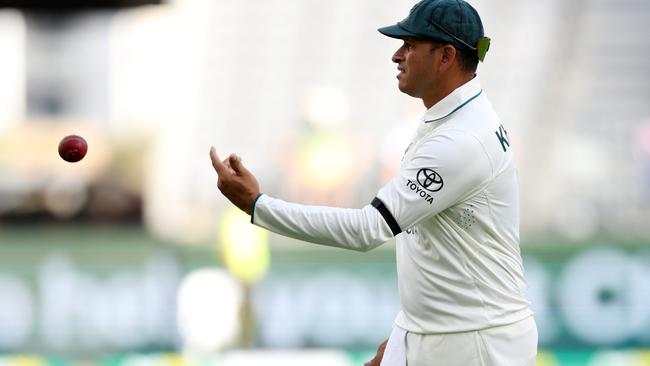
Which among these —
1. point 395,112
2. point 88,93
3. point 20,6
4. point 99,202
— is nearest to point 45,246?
point 99,202

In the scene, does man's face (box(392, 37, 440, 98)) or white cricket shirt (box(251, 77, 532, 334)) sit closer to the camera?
white cricket shirt (box(251, 77, 532, 334))

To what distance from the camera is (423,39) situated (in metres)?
2.95

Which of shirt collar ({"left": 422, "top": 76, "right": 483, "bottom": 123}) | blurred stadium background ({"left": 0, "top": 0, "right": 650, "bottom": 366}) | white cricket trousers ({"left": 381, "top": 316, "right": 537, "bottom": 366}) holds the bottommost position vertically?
blurred stadium background ({"left": 0, "top": 0, "right": 650, "bottom": 366})

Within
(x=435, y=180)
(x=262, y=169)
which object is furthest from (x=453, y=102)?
(x=262, y=169)

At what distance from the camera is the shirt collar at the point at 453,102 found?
2939 mm

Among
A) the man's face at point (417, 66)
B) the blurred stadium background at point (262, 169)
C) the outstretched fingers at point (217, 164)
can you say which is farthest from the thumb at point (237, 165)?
the blurred stadium background at point (262, 169)

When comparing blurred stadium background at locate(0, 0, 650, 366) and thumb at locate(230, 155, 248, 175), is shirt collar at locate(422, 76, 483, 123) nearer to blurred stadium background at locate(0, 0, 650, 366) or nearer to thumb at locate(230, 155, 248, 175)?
thumb at locate(230, 155, 248, 175)

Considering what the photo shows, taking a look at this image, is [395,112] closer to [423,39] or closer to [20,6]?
[20,6]

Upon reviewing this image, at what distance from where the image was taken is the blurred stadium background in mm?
7645

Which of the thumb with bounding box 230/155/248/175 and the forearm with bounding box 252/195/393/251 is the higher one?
the thumb with bounding box 230/155/248/175

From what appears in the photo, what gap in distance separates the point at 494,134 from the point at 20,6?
6.52m

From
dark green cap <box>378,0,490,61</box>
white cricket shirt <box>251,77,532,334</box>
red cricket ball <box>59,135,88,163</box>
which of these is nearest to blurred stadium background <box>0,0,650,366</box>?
red cricket ball <box>59,135,88,163</box>

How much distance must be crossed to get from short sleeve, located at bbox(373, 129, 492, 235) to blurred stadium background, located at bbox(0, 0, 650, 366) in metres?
4.88

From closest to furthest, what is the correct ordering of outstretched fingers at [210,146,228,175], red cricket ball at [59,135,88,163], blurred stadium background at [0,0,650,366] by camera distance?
outstretched fingers at [210,146,228,175], red cricket ball at [59,135,88,163], blurred stadium background at [0,0,650,366]
